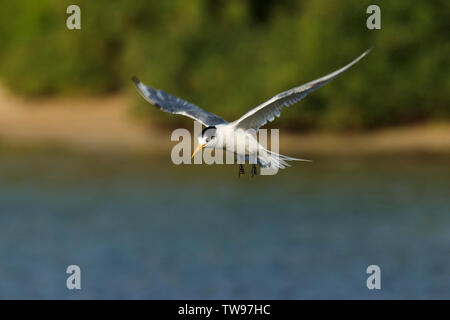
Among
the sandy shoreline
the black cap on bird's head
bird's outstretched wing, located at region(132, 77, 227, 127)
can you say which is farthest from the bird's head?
the sandy shoreline

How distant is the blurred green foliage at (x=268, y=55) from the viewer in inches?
967

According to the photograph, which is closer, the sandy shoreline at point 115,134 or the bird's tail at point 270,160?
the bird's tail at point 270,160

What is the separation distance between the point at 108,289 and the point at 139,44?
11.1 meters

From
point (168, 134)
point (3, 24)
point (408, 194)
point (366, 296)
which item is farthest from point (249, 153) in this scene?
point (3, 24)

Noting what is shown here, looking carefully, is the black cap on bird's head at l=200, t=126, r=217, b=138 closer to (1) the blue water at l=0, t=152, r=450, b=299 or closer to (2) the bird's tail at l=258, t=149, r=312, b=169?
(2) the bird's tail at l=258, t=149, r=312, b=169

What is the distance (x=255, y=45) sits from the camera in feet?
86.5

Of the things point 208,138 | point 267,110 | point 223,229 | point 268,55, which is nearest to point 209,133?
point 208,138

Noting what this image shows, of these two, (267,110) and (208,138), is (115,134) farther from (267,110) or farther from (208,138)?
(267,110)

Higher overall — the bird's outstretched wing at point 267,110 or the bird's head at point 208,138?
the bird's outstretched wing at point 267,110

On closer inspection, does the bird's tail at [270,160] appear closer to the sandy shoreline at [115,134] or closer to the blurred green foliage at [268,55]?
the sandy shoreline at [115,134]

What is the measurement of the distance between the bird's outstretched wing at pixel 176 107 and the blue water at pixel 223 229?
5.61 metres

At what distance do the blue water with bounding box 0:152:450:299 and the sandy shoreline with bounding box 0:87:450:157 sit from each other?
66 centimetres

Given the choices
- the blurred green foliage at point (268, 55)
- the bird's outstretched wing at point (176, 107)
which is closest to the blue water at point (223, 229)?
the blurred green foliage at point (268, 55)

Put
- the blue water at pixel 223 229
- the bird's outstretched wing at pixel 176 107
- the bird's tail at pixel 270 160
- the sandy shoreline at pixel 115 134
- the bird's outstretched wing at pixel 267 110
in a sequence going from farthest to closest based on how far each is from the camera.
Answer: the sandy shoreline at pixel 115 134, the blue water at pixel 223 229, the bird's outstretched wing at pixel 176 107, the bird's tail at pixel 270 160, the bird's outstretched wing at pixel 267 110
